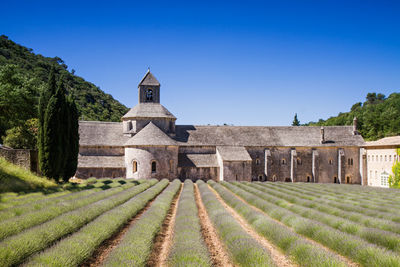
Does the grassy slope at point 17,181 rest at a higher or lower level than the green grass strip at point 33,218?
higher

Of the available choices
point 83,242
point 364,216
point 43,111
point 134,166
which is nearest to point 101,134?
point 134,166

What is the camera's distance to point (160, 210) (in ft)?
49.9

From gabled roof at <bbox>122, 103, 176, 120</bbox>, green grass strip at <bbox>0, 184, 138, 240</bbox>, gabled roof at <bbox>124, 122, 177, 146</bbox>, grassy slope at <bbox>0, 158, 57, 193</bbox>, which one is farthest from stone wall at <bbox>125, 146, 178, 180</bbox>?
green grass strip at <bbox>0, 184, 138, 240</bbox>

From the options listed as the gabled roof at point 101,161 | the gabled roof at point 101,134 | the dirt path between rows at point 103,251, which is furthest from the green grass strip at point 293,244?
the gabled roof at point 101,134

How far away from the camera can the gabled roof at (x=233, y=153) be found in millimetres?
36812

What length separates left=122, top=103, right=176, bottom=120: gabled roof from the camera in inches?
1537

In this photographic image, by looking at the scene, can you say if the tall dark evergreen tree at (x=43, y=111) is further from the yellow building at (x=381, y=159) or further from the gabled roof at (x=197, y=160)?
the yellow building at (x=381, y=159)

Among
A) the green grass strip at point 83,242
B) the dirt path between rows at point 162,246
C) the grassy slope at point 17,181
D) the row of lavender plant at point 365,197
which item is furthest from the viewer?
the grassy slope at point 17,181

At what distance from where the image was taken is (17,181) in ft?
66.6

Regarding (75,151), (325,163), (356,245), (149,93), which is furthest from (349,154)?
(356,245)

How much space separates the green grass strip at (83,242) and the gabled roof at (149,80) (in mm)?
28839

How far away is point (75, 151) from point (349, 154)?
110 ft

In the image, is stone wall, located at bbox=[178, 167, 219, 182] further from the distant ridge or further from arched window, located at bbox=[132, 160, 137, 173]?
the distant ridge

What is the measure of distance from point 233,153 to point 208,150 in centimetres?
353
